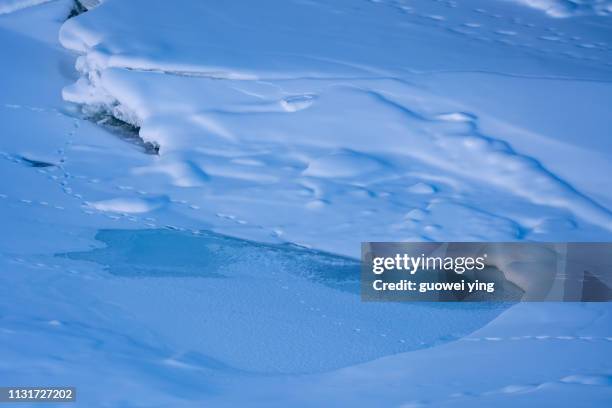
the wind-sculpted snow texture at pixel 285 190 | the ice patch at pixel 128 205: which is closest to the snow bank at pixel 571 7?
the wind-sculpted snow texture at pixel 285 190

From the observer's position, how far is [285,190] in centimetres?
152

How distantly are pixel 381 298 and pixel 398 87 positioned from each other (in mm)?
598

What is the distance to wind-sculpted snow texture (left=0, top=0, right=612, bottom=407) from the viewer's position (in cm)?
119

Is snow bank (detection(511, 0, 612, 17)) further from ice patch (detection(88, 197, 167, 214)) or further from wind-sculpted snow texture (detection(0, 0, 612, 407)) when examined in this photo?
ice patch (detection(88, 197, 167, 214))

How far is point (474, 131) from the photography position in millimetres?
1619

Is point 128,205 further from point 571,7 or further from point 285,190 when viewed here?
point 571,7

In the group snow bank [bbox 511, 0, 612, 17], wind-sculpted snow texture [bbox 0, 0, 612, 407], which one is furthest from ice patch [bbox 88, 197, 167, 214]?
snow bank [bbox 511, 0, 612, 17]

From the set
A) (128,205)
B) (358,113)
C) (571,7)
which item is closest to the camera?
(128,205)

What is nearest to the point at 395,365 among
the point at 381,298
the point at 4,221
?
the point at 381,298

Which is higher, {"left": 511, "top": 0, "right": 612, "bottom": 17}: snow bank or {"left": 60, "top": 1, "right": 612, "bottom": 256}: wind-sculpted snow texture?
{"left": 511, "top": 0, "right": 612, "bottom": 17}: snow bank

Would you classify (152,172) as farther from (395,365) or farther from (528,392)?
(528,392)

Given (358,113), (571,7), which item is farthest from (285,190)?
(571,7)

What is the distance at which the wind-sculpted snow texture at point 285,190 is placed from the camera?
3.90ft

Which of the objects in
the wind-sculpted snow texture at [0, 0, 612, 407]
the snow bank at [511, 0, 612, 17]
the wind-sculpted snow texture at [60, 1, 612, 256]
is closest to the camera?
the wind-sculpted snow texture at [0, 0, 612, 407]
